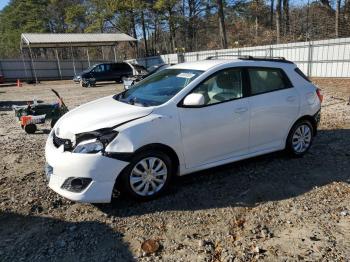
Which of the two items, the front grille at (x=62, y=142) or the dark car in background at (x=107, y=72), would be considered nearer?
the front grille at (x=62, y=142)

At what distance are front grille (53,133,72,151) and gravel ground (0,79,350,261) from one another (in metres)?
0.74

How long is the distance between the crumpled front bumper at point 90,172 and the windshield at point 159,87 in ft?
3.39

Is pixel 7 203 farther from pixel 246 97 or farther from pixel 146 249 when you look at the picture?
pixel 246 97

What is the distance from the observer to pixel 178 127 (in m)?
4.49

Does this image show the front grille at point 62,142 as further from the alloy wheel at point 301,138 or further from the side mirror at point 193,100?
the alloy wheel at point 301,138

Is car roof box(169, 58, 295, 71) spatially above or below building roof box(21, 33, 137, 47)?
below

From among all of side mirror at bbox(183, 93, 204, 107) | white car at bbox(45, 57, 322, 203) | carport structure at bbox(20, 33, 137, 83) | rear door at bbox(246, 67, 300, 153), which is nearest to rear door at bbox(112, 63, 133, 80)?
carport structure at bbox(20, 33, 137, 83)

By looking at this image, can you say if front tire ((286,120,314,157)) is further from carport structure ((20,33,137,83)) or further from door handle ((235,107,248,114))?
carport structure ((20,33,137,83))

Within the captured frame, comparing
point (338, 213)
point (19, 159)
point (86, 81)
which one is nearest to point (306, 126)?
point (338, 213)

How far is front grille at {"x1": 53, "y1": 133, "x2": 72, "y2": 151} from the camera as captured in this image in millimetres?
4238

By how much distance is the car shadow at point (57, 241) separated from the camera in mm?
3463

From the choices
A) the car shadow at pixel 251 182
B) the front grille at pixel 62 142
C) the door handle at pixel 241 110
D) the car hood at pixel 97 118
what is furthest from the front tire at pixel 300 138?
the front grille at pixel 62 142

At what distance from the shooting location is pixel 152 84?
5.40 metres

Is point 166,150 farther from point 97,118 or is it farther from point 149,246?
point 149,246
